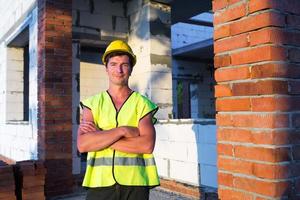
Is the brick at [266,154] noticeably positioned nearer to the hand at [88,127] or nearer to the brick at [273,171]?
the brick at [273,171]

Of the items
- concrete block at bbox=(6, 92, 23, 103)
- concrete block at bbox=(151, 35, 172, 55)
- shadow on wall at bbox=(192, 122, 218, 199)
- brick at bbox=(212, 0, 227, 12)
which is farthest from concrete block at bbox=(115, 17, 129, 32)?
brick at bbox=(212, 0, 227, 12)

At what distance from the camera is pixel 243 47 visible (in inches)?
85.9

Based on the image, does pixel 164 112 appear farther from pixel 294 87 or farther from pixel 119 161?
pixel 294 87

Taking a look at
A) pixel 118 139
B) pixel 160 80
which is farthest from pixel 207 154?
pixel 118 139

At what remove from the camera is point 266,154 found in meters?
1.99

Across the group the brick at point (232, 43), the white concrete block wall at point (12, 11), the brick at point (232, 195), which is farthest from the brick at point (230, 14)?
the white concrete block wall at point (12, 11)

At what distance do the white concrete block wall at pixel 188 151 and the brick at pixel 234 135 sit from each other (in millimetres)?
2569

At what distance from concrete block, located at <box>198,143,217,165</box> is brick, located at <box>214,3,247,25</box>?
9.34ft

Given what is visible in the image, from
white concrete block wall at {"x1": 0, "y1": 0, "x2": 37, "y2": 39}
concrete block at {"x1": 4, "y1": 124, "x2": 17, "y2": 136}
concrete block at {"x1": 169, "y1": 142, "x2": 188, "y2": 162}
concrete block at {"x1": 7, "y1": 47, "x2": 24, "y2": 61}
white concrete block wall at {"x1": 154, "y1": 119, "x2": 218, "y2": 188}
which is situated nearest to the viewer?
white concrete block wall at {"x1": 154, "y1": 119, "x2": 218, "y2": 188}

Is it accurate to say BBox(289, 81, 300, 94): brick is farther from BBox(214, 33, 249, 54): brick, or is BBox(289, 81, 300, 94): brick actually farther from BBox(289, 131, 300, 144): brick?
BBox(214, 33, 249, 54): brick

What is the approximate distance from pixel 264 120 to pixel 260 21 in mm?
585

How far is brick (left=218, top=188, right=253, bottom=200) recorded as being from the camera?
83.1 inches

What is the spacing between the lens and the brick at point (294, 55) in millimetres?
2084

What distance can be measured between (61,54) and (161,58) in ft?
6.07
